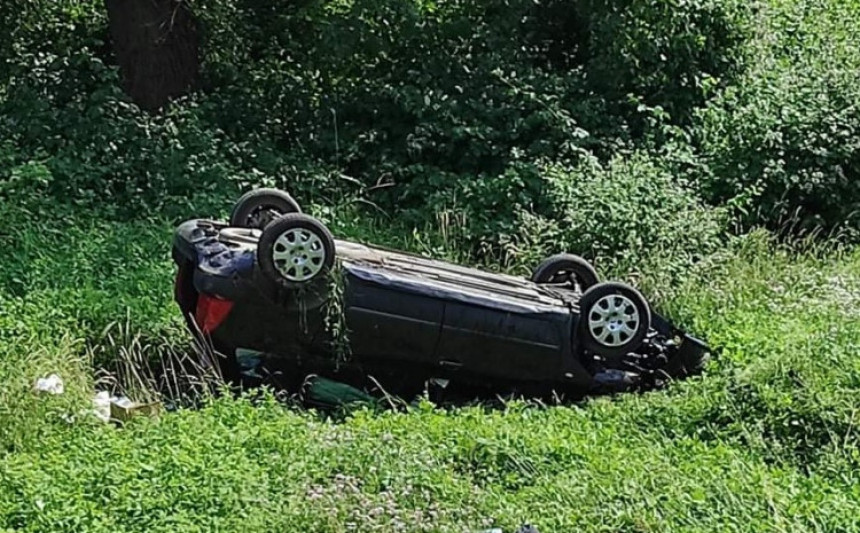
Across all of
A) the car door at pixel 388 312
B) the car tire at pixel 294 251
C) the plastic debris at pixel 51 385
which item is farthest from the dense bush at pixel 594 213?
the plastic debris at pixel 51 385

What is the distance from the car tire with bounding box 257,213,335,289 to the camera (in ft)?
18.6

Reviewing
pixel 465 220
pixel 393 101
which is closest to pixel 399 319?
pixel 465 220

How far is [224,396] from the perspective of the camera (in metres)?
5.34

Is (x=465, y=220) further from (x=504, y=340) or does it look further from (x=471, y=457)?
(x=471, y=457)

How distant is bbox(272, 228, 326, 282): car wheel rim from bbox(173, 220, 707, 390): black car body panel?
0.10m

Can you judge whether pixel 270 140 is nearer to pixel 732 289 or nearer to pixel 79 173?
pixel 79 173

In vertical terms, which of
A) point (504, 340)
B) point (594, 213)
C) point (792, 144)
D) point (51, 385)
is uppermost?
point (792, 144)

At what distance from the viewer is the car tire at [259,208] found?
6.65 metres

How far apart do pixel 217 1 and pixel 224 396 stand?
6185mm

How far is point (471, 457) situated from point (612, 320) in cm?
167

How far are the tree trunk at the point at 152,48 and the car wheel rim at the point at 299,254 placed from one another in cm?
493

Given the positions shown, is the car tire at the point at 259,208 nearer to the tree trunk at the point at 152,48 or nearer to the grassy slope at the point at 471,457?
the grassy slope at the point at 471,457

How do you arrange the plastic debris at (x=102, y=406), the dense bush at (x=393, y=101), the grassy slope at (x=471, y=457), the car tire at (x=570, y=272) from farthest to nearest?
the dense bush at (x=393, y=101) → the car tire at (x=570, y=272) → the plastic debris at (x=102, y=406) → the grassy slope at (x=471, y=457)

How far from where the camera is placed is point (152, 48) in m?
10.1
